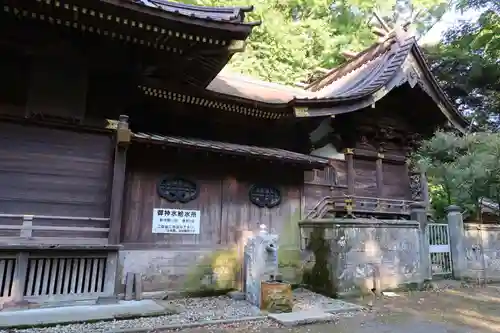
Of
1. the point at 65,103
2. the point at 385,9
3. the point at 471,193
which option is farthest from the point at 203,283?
the point at 385,9

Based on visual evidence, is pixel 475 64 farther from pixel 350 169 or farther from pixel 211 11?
pixel 211 11

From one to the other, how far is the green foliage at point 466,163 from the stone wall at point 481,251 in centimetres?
84

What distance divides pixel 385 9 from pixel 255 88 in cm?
1242

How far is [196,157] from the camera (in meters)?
8.20

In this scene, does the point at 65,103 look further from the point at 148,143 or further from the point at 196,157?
the point at 196,157

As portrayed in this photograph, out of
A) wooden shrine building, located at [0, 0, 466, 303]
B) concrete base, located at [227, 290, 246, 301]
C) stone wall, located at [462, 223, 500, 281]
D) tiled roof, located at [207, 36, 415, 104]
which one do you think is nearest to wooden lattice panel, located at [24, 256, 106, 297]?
wooden shrine building, located at [0, 0, 466, 303]

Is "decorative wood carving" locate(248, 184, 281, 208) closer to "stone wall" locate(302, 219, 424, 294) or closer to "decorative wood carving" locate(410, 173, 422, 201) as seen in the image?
"stone wall" locate(302, 219, 424, 294)

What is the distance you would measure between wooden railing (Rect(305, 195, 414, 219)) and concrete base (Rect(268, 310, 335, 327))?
3.52 metres

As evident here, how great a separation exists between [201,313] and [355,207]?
5.17 m

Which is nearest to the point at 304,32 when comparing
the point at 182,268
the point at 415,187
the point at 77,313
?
the point at 415,187

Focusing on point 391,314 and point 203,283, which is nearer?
point 391,314

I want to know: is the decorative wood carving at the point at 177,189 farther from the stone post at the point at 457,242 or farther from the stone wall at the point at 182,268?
the stone post at the point at 457,242

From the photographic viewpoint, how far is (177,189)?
7.98m

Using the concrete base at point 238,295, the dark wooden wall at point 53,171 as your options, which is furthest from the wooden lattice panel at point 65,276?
the concrete base at point 238,295
